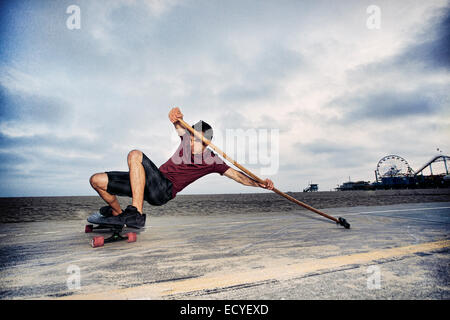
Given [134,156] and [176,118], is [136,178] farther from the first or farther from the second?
[176,118]

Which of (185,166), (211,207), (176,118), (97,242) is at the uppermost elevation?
(176,118)

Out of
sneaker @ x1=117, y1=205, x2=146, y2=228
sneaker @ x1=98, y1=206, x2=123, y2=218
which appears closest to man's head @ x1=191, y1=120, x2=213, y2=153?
sneaker @ x1=117, y1=205, x2=146, y2=228

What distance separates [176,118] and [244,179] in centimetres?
164

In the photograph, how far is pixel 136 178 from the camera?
2986mm

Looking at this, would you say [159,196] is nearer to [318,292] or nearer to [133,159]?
[133,159]

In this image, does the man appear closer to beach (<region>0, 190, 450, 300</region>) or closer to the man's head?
the man's head

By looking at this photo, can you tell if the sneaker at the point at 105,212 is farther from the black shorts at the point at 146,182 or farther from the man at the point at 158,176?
the black shorts at the point at 146,182

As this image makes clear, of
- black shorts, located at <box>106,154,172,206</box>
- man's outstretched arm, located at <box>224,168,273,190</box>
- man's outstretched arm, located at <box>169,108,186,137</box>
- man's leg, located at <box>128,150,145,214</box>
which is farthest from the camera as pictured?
man's outstretched arm, located at <box>224,168,273,190</box>

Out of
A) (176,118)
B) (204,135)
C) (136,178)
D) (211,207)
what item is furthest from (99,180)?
(211,207)

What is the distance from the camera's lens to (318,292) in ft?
4.30

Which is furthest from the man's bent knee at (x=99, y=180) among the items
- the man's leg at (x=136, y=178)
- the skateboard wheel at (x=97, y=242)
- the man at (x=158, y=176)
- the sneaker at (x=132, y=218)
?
the skateboard wheel at (x=97, y=242)

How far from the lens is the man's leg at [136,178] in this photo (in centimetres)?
296

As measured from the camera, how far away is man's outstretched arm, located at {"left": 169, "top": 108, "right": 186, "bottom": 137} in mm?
3531
